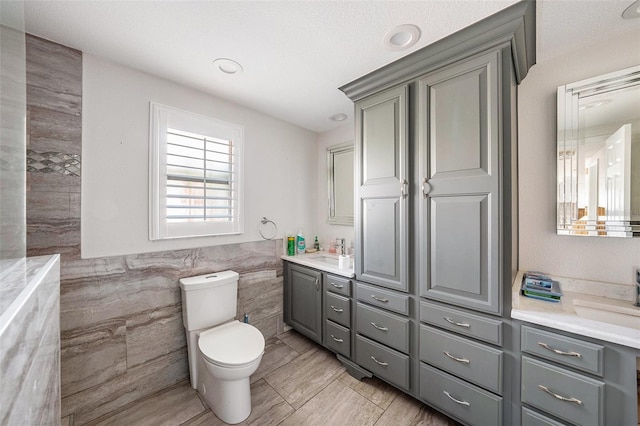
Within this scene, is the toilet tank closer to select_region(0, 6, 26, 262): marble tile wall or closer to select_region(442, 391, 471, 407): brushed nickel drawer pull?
select_region(0, 6, 26, 262): marble tile wall

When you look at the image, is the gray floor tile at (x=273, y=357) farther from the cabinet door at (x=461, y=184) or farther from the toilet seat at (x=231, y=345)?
the cabinet door at (x=461, y=184)

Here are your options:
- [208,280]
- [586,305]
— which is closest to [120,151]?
[208,280]

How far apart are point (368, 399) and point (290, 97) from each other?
2496 mm

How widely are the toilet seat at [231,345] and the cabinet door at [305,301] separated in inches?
25.1

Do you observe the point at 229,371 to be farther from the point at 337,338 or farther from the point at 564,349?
the point at 564,349

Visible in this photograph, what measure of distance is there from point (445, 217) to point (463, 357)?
0.82m

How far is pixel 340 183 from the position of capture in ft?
9.14

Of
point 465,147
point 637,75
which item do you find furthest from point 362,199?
point 637,75

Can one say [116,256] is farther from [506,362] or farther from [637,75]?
[637,75]

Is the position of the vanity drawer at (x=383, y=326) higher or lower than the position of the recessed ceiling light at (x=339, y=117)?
lower

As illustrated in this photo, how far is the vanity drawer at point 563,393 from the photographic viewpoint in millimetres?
1029

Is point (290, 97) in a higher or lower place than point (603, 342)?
higher

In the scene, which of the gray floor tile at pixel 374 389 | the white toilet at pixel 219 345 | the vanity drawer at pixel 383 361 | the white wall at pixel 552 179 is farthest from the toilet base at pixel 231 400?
the white wall at pixel 552 179

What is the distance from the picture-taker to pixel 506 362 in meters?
1.25
